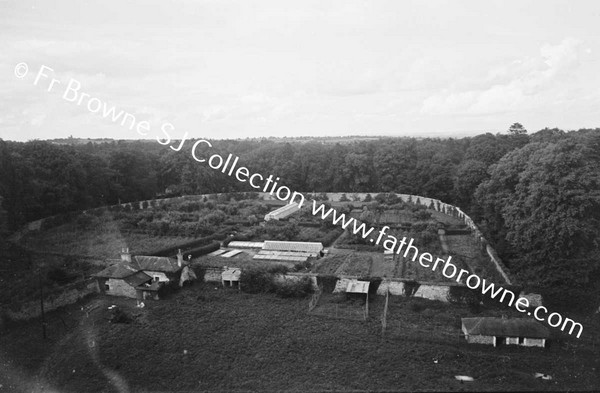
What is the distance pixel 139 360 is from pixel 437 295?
13.0m

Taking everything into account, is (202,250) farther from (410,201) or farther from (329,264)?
(410,201)

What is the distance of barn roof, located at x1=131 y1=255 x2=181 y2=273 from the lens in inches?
893

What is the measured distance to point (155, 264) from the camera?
23141 mm

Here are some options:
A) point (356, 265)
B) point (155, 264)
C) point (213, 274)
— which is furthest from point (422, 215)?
point (155, 264)

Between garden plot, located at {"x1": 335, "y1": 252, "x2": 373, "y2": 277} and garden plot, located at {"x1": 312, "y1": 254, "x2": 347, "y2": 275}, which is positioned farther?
garden plot, located at {"x1": 312, "y1": 254, "x2": 347, "y2": 275}

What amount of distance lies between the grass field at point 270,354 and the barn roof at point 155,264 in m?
3.01

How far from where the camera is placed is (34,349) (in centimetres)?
1692

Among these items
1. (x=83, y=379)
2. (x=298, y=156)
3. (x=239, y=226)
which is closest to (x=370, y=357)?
(x=83, y=379)

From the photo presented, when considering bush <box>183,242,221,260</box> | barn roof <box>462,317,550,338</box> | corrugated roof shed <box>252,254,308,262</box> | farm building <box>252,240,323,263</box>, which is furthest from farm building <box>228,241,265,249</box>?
barn roof <box>462,317,550,338</box>

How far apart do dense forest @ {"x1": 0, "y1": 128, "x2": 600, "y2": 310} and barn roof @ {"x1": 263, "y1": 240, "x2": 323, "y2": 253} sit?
10554mm

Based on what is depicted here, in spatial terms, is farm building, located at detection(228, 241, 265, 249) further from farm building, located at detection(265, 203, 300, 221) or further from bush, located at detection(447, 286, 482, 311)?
bush, located at detection(447, 286, 482, 311)

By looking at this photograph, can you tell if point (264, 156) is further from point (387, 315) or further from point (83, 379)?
point (83, 379)

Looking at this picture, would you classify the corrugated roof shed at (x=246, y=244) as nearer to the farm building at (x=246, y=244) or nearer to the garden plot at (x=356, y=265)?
the farm building at (x=246, y=244)

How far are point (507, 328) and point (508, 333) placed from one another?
0.72 ft
